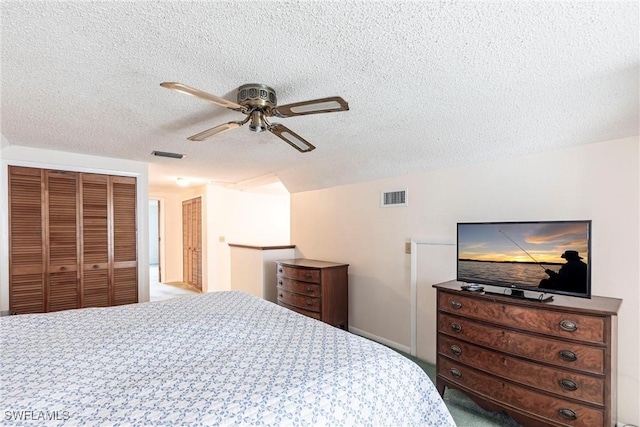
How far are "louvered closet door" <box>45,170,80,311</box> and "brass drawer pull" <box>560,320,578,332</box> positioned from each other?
14.1 feet

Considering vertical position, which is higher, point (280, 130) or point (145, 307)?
point (280, 130)

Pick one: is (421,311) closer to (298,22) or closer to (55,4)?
(298,22)

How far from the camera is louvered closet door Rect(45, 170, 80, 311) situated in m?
3.16

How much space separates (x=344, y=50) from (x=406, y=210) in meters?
2.14

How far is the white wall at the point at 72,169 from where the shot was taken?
2.93 metres

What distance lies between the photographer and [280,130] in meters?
1.88

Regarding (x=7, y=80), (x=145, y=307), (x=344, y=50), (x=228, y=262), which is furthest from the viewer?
(x=228, y=262)

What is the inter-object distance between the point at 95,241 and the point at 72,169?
810 mm

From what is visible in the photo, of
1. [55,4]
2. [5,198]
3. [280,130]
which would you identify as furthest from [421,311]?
[5,198]

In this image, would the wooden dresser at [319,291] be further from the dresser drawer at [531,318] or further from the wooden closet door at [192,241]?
the wooden closet door at [192,241]

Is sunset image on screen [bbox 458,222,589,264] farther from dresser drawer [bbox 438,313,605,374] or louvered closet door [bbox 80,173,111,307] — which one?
louvered closet door [bbox 80,173,111,307]

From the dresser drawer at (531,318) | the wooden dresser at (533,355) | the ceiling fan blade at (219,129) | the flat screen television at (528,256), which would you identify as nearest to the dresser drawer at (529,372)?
the wooden dresser at (533,355)

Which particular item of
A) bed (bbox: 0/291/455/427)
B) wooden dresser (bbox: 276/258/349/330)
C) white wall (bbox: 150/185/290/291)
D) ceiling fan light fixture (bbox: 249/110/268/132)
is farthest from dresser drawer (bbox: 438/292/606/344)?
white wall (bbox: 150/185/290/291)

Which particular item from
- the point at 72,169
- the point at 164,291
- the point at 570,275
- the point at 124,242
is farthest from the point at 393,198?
the point at 164,291
